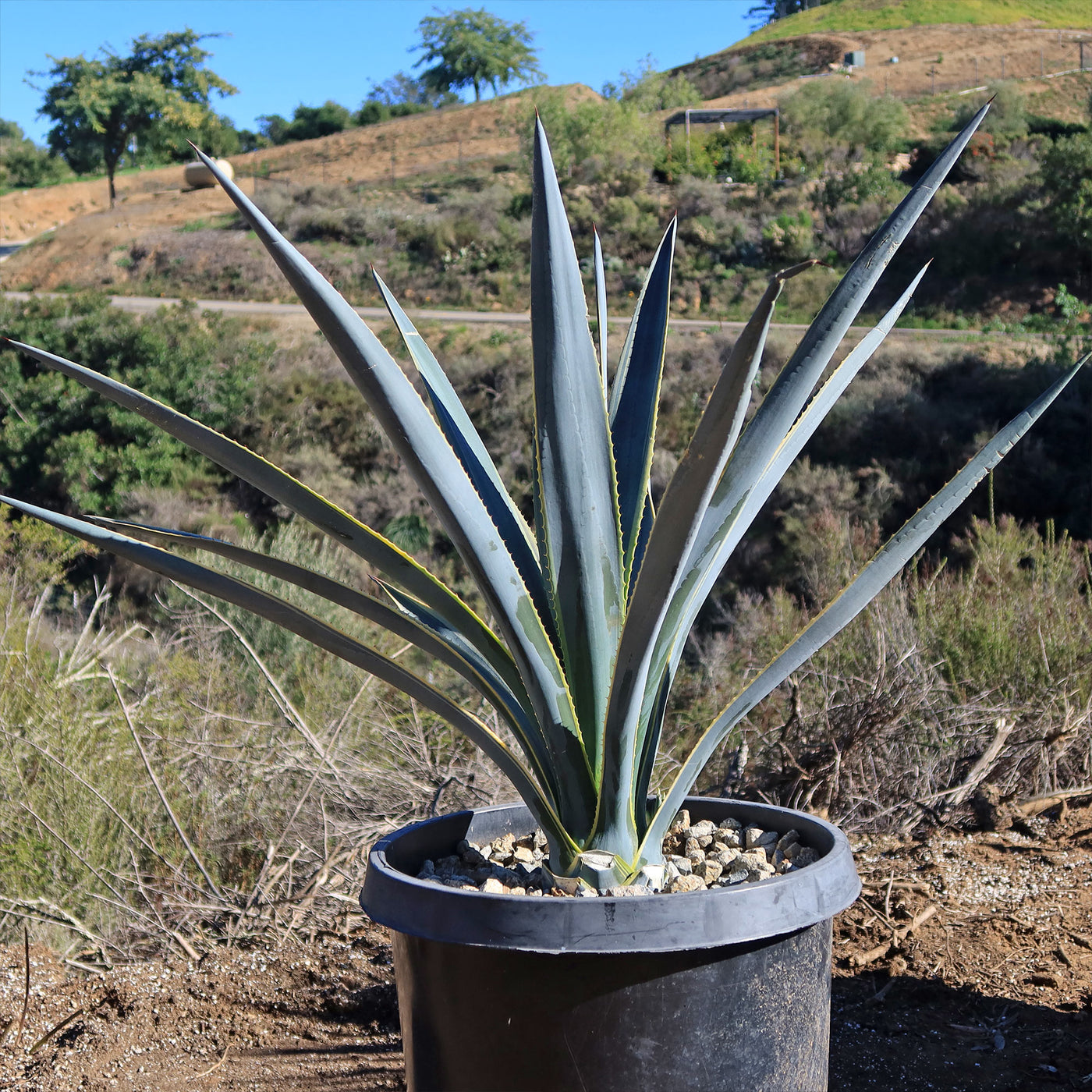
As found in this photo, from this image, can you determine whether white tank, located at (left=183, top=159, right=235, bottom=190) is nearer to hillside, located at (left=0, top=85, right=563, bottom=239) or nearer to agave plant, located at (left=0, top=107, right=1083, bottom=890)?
hillside, located at (left=0, top=85, right=563, bottom=239)

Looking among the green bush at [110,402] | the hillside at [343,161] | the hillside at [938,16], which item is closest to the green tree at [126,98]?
the hillside at [343,161]

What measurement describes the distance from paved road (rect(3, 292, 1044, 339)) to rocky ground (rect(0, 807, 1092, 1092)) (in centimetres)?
1673

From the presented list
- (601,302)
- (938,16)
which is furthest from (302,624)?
(938,16)

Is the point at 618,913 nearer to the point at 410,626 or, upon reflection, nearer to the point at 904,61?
the point at 410,626

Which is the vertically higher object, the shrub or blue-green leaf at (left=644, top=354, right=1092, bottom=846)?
the shrub

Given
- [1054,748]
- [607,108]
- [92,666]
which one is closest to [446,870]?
[1054,748]

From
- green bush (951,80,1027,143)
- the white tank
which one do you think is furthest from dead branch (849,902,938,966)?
the white tank

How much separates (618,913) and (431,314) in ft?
81.2

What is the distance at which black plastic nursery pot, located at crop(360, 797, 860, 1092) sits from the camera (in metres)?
1.17

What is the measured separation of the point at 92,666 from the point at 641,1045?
3.63 meters

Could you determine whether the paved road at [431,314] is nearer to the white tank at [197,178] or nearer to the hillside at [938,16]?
the white tank at [197,178]

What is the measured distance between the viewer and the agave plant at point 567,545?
3.90 ft

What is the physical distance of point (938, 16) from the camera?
200ft

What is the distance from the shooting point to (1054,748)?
3.57 m
